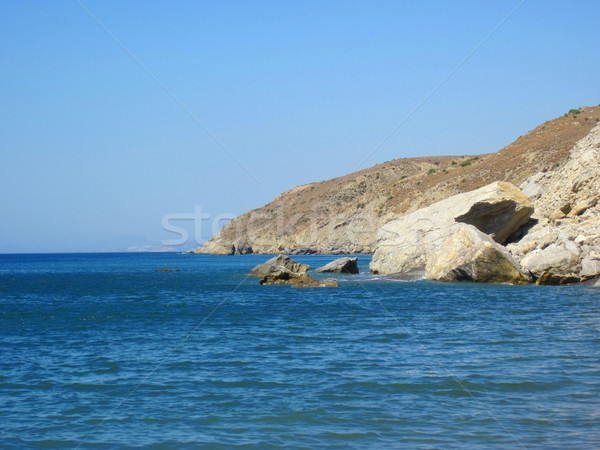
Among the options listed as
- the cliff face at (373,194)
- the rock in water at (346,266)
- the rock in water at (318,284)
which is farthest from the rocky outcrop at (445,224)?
the cliff face at (373,194)

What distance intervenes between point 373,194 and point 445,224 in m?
83.4

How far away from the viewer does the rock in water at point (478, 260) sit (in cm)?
2992

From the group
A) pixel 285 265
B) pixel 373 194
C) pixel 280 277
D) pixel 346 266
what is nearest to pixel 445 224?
pixel 280 277

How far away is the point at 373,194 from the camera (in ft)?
395

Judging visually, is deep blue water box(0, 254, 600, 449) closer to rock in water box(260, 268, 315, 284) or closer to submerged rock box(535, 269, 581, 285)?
submerged rock box(535, 269, 581, 285)

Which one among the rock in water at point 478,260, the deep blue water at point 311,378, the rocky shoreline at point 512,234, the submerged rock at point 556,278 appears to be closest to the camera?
the deep blue water at point 311,378

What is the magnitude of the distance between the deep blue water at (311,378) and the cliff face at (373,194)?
3386 cm

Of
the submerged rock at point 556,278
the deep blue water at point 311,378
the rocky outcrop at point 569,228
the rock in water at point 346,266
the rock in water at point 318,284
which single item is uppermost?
the rocky outcrop at point 569,228

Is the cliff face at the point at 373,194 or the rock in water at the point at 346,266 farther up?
the cliff face at the point at 373,194

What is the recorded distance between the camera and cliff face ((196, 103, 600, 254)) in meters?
85.2

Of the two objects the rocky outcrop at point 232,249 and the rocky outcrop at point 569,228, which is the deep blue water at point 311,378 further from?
the rocky outcrop at point 232,249

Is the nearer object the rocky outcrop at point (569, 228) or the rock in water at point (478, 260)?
the rocky outcrop at point (569, 228)

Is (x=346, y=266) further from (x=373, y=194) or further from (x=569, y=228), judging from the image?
(x=373, y=194)

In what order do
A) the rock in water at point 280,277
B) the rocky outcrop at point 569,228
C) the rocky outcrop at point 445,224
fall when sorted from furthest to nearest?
1. the rock in water at point 280,277
2. the rocky outcrop at point 445,224
3. the rocky outcrop at point 569,228
